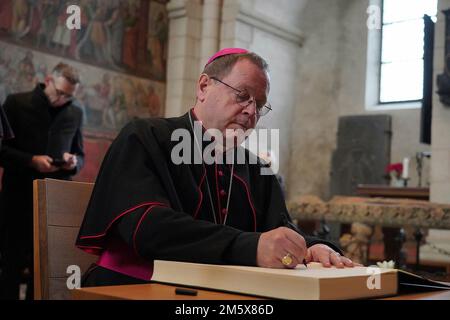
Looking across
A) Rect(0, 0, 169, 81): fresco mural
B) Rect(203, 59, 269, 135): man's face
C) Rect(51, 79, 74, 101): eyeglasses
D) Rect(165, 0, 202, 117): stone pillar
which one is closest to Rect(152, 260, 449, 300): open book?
Rect(203, 59, 269, 135): man's face

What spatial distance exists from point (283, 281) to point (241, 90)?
1.18 meters

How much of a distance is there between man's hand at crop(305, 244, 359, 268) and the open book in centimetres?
34

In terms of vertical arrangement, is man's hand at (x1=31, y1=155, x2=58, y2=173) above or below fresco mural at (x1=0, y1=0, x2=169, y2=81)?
below

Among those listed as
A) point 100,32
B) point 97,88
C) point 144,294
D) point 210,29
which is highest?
point 210,29

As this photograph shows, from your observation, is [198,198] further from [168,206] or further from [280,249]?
[280,249]

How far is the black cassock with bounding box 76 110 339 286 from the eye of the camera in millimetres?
1929

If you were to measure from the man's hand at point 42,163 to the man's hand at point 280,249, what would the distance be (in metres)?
4.13

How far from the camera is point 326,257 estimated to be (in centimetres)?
214

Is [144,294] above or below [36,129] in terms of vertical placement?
below

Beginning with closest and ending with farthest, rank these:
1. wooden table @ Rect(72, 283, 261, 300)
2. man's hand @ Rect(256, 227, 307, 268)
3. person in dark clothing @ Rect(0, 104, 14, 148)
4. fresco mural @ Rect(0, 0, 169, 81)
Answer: wooden table @ Rect(72, 283, 261, 300) < man's hand @ Rect(256, 227, 307, 268) < person in dark clothing @ Rect(0, 104, 14, 148) < fresco mural @ Rect(0, 0, 169, 81)

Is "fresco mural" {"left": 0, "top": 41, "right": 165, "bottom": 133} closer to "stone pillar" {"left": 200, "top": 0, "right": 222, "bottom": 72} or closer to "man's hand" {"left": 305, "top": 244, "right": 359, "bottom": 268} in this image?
"stone pillar" {"left": 200, "top": 0, "right": 222, "bottom": 72}

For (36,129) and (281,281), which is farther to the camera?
(36,129)

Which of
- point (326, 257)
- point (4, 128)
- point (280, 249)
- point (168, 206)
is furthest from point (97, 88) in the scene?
point (280, 249)
